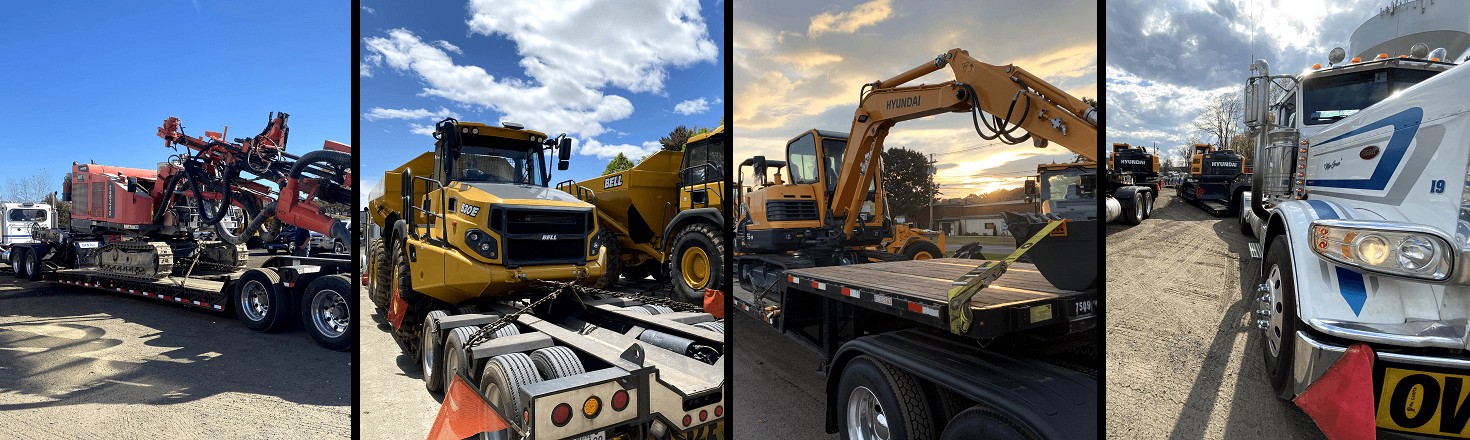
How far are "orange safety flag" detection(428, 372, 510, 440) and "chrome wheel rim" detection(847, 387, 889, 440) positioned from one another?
64.0 inches

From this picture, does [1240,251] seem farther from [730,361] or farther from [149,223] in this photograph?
[149,223]

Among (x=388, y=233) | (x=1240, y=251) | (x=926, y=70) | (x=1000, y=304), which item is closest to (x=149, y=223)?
(x=388, y=233)

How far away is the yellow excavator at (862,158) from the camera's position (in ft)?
11.2

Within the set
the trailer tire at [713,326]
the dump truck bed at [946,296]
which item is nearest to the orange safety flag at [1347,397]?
the dump truck bed at [946,296]

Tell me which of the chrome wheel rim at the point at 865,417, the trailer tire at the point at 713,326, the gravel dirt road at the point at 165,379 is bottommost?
the gravel dirt road at the point at 165,379

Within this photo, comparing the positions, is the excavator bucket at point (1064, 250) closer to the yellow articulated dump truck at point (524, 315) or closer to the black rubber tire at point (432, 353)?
the yellow articulated dump truck at point (524, 315)

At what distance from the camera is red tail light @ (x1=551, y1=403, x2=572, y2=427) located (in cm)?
225

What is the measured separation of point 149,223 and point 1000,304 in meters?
12.6

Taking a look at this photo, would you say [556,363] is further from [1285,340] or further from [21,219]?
[21,219]

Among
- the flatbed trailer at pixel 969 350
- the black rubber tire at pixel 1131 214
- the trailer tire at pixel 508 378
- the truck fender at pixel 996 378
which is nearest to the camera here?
the truck fender at pixel 996 378

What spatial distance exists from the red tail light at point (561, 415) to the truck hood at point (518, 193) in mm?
1956

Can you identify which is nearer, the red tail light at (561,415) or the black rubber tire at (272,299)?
the red tail light at (561,415)

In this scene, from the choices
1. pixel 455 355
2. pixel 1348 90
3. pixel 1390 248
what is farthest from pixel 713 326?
pixel 1348 90

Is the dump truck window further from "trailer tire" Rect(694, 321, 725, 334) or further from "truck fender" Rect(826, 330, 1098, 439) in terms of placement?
"truck fender" Rect(826, 330, 1098, 439)
